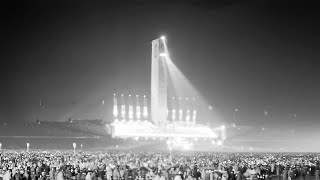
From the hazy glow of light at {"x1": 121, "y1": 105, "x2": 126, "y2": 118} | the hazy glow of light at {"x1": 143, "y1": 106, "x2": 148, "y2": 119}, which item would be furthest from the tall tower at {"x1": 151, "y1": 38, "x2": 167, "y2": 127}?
the hazy glow of light at {"x1": 121, "y1": 105, "x2": 126, "y2": 118}

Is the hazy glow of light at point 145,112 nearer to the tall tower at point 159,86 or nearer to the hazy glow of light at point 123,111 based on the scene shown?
the tall tower at point 159,86

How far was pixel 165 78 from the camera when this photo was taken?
142 metres

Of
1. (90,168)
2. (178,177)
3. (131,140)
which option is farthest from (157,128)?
(178,177)

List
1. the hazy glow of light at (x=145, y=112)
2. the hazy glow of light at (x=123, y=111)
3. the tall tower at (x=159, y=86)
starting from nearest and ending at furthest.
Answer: the tall tower at (x=159, y=86) < the hazy glow of light at (x=145, y=112) < the hazy glow of light at (x=123, y=111)

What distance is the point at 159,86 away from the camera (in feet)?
463

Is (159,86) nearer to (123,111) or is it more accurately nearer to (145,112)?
(145,112)

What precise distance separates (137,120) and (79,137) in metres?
16.9

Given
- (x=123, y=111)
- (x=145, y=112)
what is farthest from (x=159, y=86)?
(x=123, y=111)

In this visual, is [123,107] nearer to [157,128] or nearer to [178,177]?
[157,128]

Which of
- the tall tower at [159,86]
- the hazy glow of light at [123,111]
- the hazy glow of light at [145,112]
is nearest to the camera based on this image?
the tall tower at [159,86]

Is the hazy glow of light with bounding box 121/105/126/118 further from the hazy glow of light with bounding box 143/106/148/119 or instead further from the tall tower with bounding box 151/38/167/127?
the tall tower with bounding box 151/38/167/127

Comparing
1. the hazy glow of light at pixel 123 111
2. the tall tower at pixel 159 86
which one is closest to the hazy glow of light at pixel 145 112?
the tall tower at pixel 159 86

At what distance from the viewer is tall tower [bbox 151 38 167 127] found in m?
141

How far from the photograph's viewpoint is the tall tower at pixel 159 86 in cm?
14112
